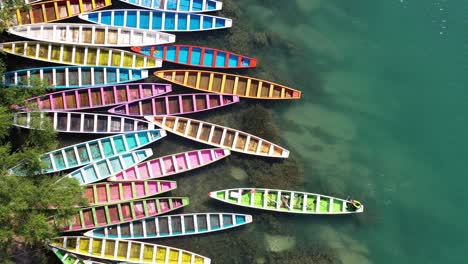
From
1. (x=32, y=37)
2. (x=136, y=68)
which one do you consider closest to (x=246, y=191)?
(x=136, y=68)

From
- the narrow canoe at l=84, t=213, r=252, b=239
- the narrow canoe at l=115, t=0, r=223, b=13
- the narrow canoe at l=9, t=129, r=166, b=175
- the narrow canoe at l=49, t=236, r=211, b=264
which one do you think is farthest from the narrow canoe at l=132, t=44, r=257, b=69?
the narrow canoe at l=49, t=236, r=211, b=264

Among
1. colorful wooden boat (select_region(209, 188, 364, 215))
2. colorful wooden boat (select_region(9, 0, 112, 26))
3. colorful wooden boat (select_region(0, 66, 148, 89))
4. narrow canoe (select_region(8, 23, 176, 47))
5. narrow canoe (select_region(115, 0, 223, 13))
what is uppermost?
narrow canoe (select_region(115, 0, 223, 13))

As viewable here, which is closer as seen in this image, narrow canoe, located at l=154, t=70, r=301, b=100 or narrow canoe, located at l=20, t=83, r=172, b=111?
narrow canoe, located at l=20, t=83, r=172, b=111

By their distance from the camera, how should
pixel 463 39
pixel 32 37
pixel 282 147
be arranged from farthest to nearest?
pixel 463 39, pixel 282 147, pixel 32 37

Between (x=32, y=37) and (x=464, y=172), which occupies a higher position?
(x=32, y=37)

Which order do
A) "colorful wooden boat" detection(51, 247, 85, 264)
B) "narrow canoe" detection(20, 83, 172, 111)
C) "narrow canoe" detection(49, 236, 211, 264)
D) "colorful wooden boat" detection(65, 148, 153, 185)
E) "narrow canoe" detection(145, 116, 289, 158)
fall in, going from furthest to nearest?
"narrow canoe" detection(145, 116, 289, 158), "narrow canoe" detection(20, 83, 172, 111), "colorful wooden boat" detection(65, 148, 153, 185), "narrow canoe" detection(49, 236, 211, 264), "colorful wooden boat" detection(51, 247, 85, 264)

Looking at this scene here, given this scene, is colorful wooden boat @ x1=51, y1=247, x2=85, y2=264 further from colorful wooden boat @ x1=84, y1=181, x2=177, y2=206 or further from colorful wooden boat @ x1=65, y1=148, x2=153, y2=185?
colorful wooden boat @ x1=65, y1=148, x2=153, y2=185

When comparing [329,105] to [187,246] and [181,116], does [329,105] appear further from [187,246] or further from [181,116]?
[187,246]
